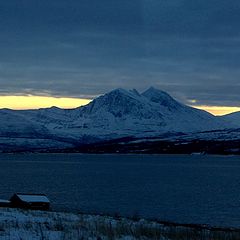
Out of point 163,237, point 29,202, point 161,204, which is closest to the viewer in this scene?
point 163,237

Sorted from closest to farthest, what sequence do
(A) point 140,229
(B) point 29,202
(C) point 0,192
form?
(A) point 140,229 < (B) point 29,202 < (C) point 0,192

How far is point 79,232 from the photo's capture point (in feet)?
74.9

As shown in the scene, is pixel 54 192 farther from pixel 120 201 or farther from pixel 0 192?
pixel 120 201

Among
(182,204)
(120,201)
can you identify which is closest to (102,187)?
(120,201)

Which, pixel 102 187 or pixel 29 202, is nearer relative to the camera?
pixel 29 202

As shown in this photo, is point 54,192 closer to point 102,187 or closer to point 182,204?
point 102,187

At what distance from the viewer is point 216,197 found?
90000mm

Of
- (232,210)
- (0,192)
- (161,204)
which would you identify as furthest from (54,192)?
(232,210)

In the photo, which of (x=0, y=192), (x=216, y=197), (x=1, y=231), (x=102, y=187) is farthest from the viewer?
(x=102, y=187)

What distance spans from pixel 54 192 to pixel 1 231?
76.6m

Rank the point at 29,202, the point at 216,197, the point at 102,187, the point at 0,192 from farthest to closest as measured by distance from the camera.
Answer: the point at 102,187
the point at 0,192
the point at 216,197
the point at 29,202

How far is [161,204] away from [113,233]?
2265 inches

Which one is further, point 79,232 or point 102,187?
point 102,187

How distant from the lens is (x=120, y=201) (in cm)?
8444
